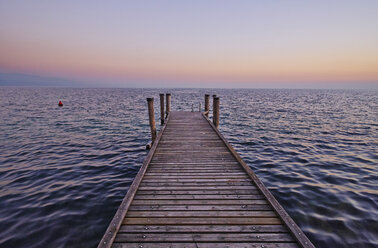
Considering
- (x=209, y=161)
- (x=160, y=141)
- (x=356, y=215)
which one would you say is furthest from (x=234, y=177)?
(x=160, y=141)

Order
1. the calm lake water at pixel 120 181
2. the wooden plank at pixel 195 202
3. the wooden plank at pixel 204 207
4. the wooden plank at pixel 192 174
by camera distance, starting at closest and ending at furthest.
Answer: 1. the wooden plank at pixel 204 207
2. the wooden plank at pixel 195 202
3. the calm lake water at pixel 120 181
4. the wooden plank at pixel 192 174

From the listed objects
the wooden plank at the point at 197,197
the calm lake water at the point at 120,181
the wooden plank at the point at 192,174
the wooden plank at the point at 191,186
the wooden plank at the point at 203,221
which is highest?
the wooden plank at the point at 192,174

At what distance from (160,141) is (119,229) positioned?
5.17m

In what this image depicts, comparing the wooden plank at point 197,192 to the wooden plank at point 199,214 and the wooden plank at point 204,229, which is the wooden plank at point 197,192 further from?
the wooden plank at point 204,229

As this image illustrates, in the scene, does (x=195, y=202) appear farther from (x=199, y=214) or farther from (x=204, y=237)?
(x=204, y=237)

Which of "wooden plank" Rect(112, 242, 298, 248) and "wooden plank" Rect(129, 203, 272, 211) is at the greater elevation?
"wooden plank" Rect(129, 203, 272, 211)

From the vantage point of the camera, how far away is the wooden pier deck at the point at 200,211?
9.55ft

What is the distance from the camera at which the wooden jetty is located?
2.91m

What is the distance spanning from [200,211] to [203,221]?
0.93 ft

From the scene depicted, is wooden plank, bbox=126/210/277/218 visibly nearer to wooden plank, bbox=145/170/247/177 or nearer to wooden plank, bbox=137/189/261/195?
wooden plank, bbox=137/189/261/195

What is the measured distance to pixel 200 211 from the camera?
140 inches

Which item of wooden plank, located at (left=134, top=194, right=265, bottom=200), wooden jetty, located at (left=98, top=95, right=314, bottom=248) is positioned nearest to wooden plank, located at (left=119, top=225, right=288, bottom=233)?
wooden jetty, located at (left=98, top=95, right=314, bottom=248)

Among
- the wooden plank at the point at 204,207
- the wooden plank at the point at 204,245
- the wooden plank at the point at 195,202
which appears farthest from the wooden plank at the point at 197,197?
the wooden plank at the point at 204,245

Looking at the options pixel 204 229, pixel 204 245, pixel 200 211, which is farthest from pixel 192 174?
pixel 204 245
